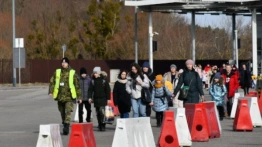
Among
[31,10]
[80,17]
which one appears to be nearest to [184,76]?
[80,17]

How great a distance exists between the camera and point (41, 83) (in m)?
64.0

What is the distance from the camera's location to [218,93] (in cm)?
2391

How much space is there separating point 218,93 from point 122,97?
5037mm

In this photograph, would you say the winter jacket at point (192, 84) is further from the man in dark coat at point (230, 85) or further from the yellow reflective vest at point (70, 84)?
the man in dark coat at point (230, 85)

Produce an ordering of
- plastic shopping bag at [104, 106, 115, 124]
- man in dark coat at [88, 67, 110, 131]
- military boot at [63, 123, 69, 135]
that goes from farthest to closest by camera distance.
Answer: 1. plastic shopping bag at [104, 106, 115, 124]
2. man in dark coat at [88, 67, 110, 131]
3. military boot at [63, 123, 69, 135]

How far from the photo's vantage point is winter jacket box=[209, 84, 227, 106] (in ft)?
78.0

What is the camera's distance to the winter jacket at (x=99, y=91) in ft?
68.2

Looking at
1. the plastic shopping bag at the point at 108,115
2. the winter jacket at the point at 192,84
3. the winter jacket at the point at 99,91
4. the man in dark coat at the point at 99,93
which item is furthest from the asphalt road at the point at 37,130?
the winter jacket at the point at 192,84

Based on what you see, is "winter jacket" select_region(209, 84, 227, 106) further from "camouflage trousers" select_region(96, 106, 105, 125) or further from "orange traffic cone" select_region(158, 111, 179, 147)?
"orange traffic cone" select_region(158, 111, 179, 147)

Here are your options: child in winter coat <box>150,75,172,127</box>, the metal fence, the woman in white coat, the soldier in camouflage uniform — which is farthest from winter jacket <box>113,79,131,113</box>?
the metal fence

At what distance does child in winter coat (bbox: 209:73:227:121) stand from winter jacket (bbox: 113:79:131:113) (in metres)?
4.80

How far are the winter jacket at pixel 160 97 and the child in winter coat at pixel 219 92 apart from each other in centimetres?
306

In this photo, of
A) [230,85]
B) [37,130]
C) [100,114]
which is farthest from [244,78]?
[37,130]

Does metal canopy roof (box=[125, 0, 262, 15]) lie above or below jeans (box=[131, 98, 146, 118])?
above
